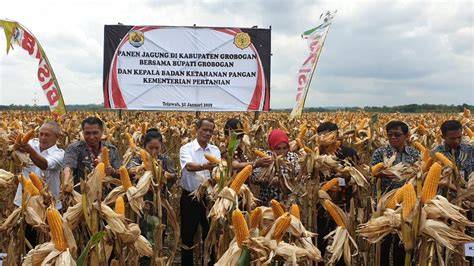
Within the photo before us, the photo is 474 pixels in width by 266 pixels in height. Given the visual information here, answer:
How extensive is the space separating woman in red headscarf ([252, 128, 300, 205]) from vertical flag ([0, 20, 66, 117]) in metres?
6.01

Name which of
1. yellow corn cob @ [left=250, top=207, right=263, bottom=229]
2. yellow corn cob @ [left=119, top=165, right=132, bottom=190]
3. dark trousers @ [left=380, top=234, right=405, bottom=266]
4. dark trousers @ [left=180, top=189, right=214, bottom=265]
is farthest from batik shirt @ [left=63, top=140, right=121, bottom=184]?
dark trousers @ [left=380, top=234, right=405, bottom=266]

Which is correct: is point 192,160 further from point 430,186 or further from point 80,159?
point 430,186

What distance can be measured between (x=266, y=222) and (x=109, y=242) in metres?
0.99

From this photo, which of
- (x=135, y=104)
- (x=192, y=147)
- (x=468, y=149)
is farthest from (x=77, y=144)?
(x=135, y=104)

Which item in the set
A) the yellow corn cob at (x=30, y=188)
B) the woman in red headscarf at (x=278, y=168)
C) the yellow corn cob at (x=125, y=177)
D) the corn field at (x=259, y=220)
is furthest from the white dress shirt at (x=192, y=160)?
the yellow corn cob at (x=30, y=188)

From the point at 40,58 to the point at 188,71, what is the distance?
133 inches

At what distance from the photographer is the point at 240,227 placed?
255cm

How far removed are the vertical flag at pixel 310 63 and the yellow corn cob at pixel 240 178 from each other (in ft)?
30.3

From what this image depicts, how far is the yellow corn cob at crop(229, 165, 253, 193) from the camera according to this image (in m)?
3.41

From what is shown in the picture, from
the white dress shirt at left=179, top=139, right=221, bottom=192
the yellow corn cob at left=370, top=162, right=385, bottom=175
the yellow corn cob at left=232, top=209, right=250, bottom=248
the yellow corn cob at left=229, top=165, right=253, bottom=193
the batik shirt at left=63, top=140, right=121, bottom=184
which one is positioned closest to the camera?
the yellow corn cob at left=232, top=209, right=250, bottom=248

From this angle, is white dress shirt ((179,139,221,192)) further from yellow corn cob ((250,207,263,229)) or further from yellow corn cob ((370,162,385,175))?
yellow corn cob ((250,207,263,229))

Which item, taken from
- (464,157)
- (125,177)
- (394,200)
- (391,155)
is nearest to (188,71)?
(391,155)

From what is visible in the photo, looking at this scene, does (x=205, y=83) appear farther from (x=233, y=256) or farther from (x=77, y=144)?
(x=233, y=256)

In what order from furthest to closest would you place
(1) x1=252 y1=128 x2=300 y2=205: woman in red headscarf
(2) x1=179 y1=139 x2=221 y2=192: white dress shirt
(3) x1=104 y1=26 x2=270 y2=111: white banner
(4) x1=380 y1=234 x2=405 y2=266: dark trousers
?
(3) x1=104 y1=26 x2=270 y2=111: white banner < (2) x1=179 y1=139 x2=221 y2=192: white dress shirt < (4) x1=380 y1=234 x2=405 y2=266: dark trousers < (1) x1=252 y1=128 x2=300 y2=205: woman in red headscarf
